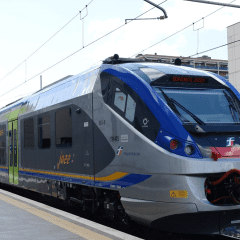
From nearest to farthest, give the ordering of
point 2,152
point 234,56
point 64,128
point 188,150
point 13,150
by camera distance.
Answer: point 188,150 → point 64,128 → point 13,150 → point 2,152 → point 234,56

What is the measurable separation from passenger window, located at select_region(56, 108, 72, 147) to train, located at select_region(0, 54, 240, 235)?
0.02m

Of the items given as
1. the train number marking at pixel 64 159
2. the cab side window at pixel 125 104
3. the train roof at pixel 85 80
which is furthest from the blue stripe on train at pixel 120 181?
the train roof at pixel 85 80

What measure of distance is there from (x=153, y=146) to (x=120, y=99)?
3.84 ft

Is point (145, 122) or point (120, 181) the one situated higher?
point (145, 122)

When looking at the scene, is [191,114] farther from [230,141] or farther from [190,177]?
[190,177]

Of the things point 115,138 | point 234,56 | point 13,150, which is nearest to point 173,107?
point 115,138

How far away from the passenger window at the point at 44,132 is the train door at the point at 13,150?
271cm

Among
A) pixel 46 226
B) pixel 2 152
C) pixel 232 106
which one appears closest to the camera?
pixel 46 226

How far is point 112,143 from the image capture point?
7250mm

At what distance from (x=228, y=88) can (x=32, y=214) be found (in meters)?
4.31

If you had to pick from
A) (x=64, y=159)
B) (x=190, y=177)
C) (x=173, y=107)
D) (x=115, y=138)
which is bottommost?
(x=190, y=177)

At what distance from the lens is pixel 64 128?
915cm

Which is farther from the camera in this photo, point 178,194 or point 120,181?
point 120,181

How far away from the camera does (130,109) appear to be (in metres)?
6.93
